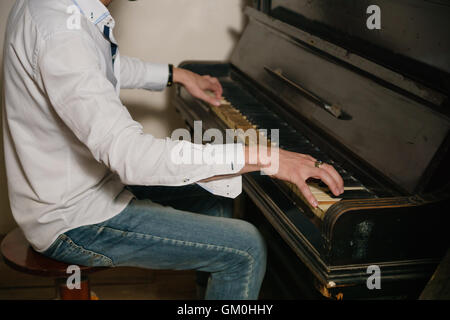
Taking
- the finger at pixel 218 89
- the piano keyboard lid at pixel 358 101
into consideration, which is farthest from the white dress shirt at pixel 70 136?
the finger at pixel 218 89

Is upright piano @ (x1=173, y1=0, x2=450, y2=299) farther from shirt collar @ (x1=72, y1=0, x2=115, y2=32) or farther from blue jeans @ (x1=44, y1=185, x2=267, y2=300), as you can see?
shirt collar @ (x1=72, y1=0, x2=115, y2=32)

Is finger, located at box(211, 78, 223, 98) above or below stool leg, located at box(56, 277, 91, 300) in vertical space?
above

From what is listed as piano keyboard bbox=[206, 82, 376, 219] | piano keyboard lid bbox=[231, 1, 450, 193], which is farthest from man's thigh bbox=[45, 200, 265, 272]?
piano keyboard lid bbox=[231, 1, 450, 193]

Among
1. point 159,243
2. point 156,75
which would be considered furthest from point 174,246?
point 156,75

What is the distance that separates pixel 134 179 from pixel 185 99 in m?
1.12

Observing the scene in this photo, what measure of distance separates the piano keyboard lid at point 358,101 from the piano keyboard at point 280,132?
0.07 meters

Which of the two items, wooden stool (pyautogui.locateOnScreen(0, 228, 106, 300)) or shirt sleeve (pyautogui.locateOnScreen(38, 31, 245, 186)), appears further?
wooden stool (pyautogui.locateOnScreen(0, 228, 106, 300))

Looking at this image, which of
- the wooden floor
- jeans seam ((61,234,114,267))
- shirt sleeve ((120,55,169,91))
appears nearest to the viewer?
jeans seam ((61,234,114,267))

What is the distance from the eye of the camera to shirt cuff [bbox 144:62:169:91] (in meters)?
1.98

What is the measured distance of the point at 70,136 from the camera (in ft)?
4.33

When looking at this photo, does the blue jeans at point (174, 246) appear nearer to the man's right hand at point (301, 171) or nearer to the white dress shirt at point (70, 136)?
the white dress shirt at point (70, 136)

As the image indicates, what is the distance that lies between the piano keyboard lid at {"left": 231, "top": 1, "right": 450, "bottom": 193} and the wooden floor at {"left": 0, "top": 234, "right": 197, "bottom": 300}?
1.01 meters

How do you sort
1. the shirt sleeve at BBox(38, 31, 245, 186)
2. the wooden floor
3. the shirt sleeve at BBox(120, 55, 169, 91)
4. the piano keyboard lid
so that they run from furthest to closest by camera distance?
the wooden floor → the shirt sleeve at BBox(120, 55, 169, 91) → the piano keyboard lid → the shirt sleeve at BBox(38, 31, 245, 186)

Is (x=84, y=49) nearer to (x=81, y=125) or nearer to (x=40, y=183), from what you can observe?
(x=81, y=125)
